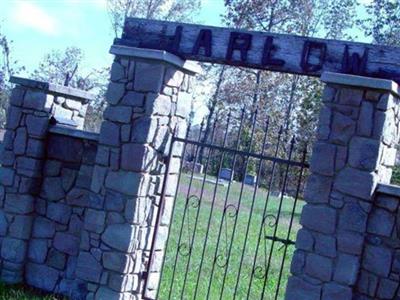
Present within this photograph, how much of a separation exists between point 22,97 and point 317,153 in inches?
117

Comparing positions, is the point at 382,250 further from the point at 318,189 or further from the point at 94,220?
the point at 94,220

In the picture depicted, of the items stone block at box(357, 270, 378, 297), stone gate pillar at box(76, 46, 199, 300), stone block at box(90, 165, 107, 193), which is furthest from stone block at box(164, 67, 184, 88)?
stone block at box(357, 270, 378, 297)

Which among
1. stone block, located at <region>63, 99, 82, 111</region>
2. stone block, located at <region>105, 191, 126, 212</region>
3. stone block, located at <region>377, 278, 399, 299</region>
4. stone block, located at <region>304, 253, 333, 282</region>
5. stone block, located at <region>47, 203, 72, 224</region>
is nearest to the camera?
stone block, located at <region>377, 278, 399, 299</region>

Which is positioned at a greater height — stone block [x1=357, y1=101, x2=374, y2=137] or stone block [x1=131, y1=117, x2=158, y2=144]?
stone block [x1=357, y1=101, x2=374, y2=137]

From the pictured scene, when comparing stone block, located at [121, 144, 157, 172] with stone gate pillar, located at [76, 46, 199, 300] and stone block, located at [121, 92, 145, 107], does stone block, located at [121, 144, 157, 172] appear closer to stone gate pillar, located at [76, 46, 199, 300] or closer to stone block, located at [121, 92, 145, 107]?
stone gate pillar, located at [76, 46, 199, 300]

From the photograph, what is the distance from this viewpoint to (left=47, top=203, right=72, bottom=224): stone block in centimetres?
505

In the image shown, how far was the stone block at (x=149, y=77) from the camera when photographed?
4.56m

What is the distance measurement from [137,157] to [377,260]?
6.85ft

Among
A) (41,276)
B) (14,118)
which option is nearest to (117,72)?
(14,118)

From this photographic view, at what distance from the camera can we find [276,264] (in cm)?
757

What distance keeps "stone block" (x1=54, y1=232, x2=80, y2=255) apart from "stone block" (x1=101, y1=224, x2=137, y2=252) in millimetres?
528

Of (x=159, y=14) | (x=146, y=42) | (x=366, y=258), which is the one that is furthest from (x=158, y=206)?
(x=159, y=14)

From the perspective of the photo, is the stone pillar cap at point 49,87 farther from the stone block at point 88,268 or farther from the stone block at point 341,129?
the stone block at point 341,129

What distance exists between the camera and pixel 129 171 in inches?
180
